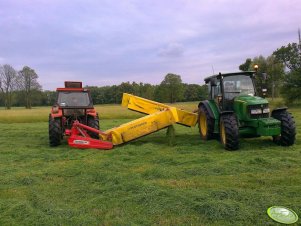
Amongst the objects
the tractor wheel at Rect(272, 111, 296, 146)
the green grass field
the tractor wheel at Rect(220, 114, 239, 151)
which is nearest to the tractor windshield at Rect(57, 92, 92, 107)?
the green grass field

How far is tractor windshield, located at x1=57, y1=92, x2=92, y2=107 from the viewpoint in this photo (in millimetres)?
11648

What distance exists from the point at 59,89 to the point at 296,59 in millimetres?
41817

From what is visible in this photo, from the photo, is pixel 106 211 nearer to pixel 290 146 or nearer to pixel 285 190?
pixel 285 190

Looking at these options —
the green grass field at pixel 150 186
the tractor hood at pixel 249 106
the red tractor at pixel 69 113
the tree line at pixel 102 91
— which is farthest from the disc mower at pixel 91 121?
the tree line at pixel 102 91

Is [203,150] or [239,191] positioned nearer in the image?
[239,191]

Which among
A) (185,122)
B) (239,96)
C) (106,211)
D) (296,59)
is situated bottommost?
(106,211)

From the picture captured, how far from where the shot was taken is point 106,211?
467cm

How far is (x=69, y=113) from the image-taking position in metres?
11.3

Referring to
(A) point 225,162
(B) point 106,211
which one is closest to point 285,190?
(A) point 225,162

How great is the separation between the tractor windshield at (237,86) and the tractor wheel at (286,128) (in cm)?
121

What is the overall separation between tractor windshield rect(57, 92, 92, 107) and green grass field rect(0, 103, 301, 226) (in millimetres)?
2535

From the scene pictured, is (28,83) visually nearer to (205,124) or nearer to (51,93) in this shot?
(51,93)

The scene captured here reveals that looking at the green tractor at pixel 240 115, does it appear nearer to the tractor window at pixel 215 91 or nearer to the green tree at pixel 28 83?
the tractor window at pixel 215 91

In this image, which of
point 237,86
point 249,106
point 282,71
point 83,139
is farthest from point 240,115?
point 282,71
